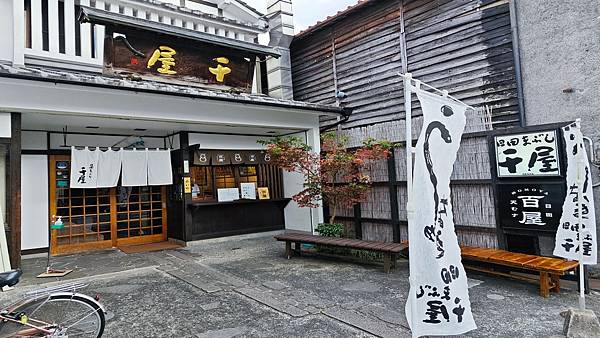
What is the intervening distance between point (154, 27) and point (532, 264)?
8472 mm

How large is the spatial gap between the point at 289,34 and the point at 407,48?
453 cm

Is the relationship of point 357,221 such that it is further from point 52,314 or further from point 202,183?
point 52,314

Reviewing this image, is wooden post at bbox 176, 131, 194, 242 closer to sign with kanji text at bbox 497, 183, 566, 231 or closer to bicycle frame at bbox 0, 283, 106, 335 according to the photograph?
bicycle frame at bbox 0, 283, 106, 335

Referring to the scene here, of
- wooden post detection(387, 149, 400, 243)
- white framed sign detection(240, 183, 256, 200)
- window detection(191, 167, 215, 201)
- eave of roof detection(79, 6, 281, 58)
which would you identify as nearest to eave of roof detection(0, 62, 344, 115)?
eave of roof detection(79, 6, 281, 58)

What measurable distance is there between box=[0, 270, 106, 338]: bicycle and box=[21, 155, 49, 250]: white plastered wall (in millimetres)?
5720

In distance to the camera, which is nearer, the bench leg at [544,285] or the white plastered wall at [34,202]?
the bench leg at [544,285]

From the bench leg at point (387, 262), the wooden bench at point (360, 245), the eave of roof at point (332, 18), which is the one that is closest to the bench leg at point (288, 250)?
the wooden bench at point (360, 245)

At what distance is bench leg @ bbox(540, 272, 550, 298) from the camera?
477 centimetres

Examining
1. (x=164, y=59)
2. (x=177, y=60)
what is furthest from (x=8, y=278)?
(x=177, y=60)

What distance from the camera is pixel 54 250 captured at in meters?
8.51

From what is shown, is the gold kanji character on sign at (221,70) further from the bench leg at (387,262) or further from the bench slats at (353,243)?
the bench leg at (387,262)

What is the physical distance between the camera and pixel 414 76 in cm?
859

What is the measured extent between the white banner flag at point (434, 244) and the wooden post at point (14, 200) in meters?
6.72

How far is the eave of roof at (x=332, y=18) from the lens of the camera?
950 cm
